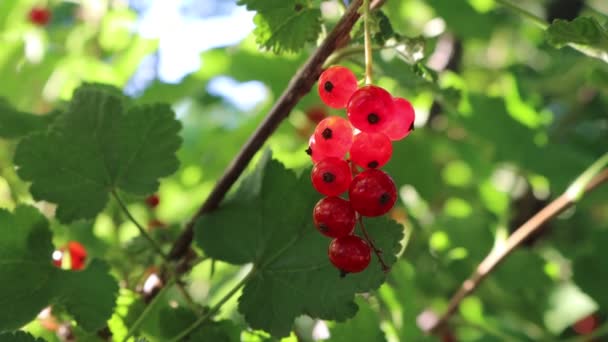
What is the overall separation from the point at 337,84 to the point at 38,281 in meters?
0.56

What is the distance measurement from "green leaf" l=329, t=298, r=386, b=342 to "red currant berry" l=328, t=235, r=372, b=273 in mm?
308

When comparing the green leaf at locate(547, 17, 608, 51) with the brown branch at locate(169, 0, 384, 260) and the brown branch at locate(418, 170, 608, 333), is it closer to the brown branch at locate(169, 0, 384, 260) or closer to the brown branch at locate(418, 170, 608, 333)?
the brown branch at locate(169, 0, 384, 260)

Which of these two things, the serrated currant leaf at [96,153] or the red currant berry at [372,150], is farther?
the serrated currant leaf at [96,153]

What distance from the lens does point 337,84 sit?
Result: 88cm

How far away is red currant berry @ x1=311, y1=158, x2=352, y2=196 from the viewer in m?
0.83

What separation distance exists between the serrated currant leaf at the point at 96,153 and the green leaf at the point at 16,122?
212 mm

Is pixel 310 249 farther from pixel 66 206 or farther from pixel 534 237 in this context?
pixel 534 237

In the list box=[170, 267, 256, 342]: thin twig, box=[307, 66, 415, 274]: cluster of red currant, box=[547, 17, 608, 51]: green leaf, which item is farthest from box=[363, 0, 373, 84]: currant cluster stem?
box=[170, 267, 256, 342]: thin twig

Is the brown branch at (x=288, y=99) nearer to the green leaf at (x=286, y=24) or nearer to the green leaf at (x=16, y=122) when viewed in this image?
the green leaf at (x=286, y=24)

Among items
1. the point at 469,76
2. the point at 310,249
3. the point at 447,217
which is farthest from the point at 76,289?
the point at 469,76

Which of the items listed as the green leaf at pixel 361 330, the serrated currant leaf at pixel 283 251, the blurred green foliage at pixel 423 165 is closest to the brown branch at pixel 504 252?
the blurred green foliage at pixel 423 165

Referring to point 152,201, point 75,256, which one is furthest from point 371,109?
point 152,201

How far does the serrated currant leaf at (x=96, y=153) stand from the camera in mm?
1082

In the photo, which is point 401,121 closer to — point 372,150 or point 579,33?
point 372,150
